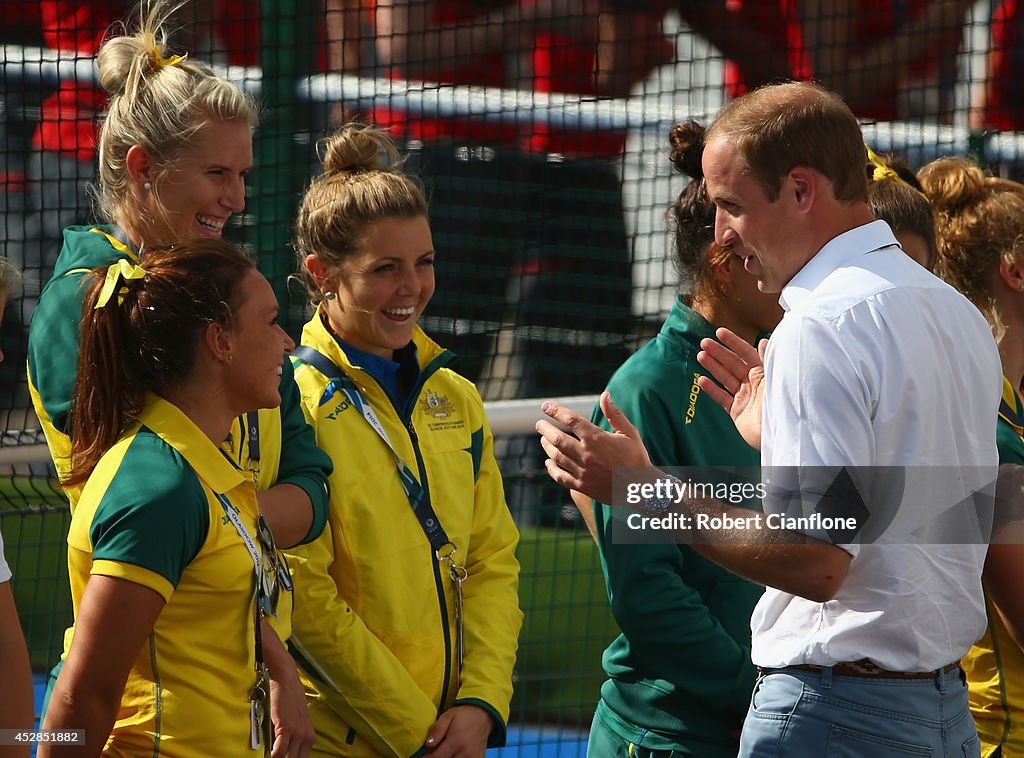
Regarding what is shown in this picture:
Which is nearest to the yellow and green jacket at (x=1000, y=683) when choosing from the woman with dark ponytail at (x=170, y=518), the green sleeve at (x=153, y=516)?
the woman with dark ponytail at (x=170, y=518)

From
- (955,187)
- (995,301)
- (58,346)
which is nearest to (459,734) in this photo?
(58,346)

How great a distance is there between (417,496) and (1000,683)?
4.61ft

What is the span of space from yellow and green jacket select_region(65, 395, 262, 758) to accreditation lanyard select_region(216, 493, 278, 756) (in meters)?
0.01

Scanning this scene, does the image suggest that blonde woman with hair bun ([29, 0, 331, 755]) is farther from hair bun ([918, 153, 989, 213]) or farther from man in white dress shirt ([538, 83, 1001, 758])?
hair bun ([918, 153, 989, 213])

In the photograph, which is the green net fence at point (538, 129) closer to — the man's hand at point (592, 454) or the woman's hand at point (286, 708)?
the woman's hand at point (286, 708)

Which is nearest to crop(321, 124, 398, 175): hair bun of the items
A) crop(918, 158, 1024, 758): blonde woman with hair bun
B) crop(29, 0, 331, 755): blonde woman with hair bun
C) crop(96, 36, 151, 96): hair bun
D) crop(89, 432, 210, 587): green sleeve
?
crop(29, 0, 331, 755): blonde woman with hair bun

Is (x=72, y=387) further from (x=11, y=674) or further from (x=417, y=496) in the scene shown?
(x=417, y=496)

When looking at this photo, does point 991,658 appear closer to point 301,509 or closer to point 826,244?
point 826,244

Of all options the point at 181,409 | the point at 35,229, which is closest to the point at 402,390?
→ the point at 181,409

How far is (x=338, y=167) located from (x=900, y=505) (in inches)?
75.9

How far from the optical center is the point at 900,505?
2363 mm

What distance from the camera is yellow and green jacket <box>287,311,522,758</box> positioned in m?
3.14

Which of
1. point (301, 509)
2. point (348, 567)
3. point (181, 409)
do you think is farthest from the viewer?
point (348, 567)

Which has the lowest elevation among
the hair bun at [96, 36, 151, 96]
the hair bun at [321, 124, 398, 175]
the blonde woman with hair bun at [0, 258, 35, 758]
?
the blonde woman with hair bun at [0, 258, 35, 758]
